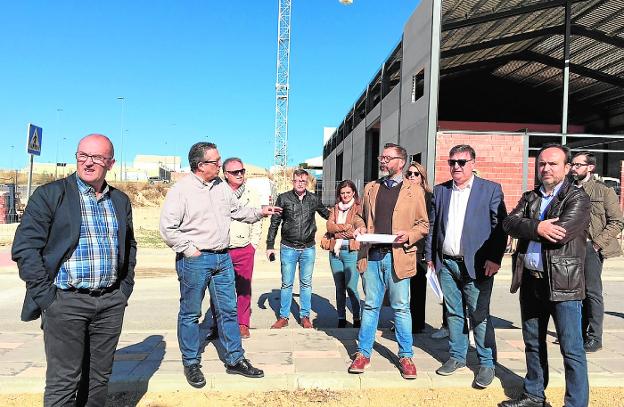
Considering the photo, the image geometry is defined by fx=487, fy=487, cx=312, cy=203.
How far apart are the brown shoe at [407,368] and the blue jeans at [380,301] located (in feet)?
0.14

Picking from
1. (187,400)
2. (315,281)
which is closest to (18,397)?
(187,400)

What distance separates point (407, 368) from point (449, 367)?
38 cm

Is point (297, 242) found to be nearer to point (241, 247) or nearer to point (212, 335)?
point (241, 247)

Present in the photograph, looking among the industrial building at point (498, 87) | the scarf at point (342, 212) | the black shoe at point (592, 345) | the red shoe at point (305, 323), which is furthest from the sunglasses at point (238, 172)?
the industrial building at point (498, 87)

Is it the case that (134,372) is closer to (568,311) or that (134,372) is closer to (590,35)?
(568,311)

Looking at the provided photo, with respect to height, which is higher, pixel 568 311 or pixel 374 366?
pixel 568 311

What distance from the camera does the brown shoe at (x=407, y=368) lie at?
4046 millimetres

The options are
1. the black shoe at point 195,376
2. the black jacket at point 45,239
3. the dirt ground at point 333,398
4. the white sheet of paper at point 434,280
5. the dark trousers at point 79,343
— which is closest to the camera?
the black jacket at point 45,239

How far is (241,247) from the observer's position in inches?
212

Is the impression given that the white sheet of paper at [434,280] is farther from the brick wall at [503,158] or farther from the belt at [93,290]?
the brick wall at [503,158]

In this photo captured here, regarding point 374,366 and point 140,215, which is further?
point 140,215

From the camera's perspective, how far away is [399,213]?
4133mm

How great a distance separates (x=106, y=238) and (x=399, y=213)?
2306 millimetres

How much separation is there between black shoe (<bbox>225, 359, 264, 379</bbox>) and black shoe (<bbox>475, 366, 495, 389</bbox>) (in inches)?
70.1
